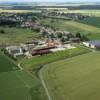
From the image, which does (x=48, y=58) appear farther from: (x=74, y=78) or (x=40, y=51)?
(x=74, y=78)

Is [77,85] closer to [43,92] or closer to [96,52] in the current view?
[43,92]

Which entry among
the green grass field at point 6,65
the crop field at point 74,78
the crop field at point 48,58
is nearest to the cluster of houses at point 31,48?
the crop field at point 48,58

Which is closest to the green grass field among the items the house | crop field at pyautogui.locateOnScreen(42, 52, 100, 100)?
the house

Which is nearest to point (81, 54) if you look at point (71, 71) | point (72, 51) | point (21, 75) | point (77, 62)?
point (72, 51)

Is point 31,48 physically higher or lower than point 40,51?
lower

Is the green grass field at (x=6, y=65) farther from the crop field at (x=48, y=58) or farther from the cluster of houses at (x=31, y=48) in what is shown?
the cluster of houses at (x=31, y=48)

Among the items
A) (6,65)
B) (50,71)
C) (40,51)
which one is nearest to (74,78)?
(50,71)

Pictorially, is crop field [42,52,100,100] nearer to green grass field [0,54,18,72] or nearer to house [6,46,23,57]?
green grass field [0,54,18,72]
